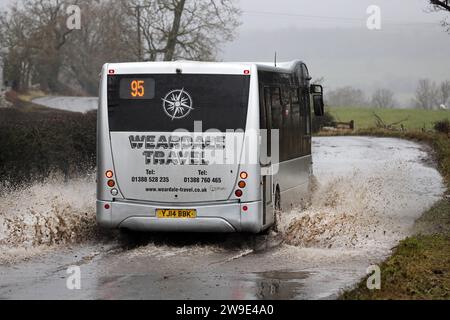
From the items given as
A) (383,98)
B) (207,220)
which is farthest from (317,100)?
(383,98)

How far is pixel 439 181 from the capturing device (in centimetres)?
3028

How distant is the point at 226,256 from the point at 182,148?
1888 mm

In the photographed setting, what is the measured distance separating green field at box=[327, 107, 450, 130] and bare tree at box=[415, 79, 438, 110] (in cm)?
1267

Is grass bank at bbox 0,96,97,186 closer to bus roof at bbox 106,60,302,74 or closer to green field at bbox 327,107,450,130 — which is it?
bus roof at bbox 106,60,302,74

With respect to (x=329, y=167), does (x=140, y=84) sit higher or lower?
higher

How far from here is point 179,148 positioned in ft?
51.8

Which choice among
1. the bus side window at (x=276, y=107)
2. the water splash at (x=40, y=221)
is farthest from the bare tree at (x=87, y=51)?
the bus side window at (x=276, y=107)

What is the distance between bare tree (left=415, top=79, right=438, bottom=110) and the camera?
350 ft

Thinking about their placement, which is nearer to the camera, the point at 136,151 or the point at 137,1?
the point at 136,151

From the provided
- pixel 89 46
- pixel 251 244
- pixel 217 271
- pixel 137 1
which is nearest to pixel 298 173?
pixel 251 244

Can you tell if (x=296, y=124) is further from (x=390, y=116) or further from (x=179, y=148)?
(x=390, y=116)

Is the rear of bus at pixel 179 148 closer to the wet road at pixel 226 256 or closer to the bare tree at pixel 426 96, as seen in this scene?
the wet road at pixel 226 256

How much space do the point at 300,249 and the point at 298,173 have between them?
5114 millimetres

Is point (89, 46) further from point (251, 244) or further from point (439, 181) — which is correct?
point (251, 244)
